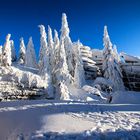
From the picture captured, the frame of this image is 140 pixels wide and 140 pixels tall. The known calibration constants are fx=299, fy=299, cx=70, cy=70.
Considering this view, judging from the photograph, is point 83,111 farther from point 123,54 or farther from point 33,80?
point 123,54

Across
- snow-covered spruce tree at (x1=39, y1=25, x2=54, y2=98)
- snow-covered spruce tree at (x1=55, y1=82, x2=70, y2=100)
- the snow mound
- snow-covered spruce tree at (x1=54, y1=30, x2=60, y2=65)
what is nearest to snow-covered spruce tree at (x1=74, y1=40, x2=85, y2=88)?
snow-covered spruce tree at (x1=54, y1=30, x2=60, y2=65)

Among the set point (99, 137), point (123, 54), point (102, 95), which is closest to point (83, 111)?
point (99, 137)

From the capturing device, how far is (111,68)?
6034 centimetres

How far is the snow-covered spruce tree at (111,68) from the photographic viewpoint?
59.6 m

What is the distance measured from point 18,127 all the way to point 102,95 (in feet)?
138

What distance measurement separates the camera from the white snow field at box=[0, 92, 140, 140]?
34.9 feet

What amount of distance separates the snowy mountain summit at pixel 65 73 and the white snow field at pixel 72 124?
30.0 metres

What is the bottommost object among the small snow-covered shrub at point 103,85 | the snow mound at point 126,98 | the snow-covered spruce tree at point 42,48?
the snow mound at point 126,98

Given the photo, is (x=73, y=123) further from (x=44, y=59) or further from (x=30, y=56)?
(x=30, y=56)

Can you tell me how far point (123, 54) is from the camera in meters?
75.1

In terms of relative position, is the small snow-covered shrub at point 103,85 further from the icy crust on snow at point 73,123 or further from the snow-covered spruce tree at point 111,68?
the icy crust on snow at point 73,123

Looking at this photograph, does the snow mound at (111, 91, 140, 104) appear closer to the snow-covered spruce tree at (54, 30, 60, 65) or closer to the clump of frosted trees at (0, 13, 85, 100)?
the clump of frosted trees at (0, 13, 85, 100)

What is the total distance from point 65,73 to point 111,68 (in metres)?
9.91

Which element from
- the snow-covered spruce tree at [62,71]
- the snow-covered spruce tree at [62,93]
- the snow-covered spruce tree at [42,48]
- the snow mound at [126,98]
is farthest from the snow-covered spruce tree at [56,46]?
the snow mound at [126,98]
